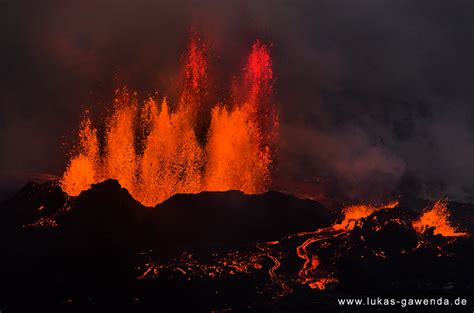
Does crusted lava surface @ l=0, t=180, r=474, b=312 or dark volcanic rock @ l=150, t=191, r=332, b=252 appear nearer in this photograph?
crusted lava surface @ l=0, t=180, r=474, b=312

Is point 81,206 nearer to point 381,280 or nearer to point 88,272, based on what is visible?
point 88,272

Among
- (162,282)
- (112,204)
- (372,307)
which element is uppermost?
(112,204)

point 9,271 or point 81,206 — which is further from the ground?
point 81,206

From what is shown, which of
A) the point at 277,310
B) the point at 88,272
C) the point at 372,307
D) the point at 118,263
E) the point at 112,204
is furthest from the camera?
the point at 112,204

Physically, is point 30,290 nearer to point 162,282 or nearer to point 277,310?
point 162,282

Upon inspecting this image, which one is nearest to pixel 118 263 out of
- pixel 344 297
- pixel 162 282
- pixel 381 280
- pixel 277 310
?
pixel 162 282

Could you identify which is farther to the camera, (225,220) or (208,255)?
(225,220)

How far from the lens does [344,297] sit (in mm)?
95000

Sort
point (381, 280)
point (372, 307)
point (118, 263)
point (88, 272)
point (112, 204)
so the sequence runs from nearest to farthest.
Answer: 1. point (372, 307)
2. point (88, 272)
3. point (118, 263)
4. point (381, 280)
5. point (112, 204)

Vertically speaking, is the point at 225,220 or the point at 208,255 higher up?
the point at 225,220

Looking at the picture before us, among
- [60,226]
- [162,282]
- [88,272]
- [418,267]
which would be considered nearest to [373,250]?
[418,267]

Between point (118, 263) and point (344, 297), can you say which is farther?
point (118, 263)

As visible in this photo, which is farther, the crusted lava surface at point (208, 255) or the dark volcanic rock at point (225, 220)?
the dark volcanic rock at point (225, 220)

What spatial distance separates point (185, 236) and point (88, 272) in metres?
35.4
